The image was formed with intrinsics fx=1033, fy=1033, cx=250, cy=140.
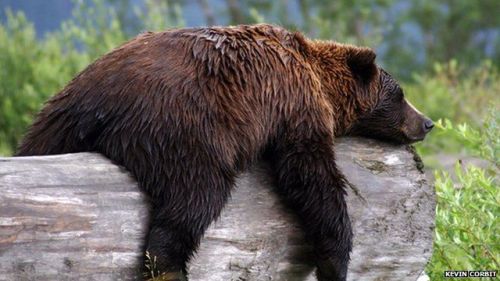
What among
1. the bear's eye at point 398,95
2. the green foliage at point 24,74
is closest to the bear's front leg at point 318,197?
the bear's eye at point 398,95

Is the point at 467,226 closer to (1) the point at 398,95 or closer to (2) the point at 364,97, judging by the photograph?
(1) the point at 398,95

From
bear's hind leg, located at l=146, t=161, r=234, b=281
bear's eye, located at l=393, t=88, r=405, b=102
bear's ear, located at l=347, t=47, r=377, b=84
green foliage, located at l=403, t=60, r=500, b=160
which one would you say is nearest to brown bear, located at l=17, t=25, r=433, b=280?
bear's hind leg, located at l=146, t=161, r=234, b=281

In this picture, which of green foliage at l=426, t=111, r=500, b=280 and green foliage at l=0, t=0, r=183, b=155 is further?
green foliage at l=0, t=0, r=183, b=155

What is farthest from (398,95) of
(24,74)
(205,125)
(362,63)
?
(24,74)

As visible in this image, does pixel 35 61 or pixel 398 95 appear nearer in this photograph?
pixel 398 95

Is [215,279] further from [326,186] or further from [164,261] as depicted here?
[326,186]

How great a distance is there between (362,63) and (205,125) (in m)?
1.18

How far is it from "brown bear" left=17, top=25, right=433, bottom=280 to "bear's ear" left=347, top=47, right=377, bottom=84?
166mm

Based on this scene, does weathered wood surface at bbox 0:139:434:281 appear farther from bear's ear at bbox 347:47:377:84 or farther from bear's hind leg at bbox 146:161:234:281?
bear's ear at bbox 347:47:377:84

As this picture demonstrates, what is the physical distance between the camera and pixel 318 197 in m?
4.53

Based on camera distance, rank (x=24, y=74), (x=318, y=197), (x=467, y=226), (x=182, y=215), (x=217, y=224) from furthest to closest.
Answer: (x=24, y=74)
(x=467, y=226)
(x=318, y=197)
(x=217, y=224)
(x=182, y=215)

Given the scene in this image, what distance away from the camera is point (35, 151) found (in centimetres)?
452

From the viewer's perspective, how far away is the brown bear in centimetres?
415

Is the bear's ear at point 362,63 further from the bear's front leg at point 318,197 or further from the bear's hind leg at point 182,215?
the bear's hind leg at point 182,215
